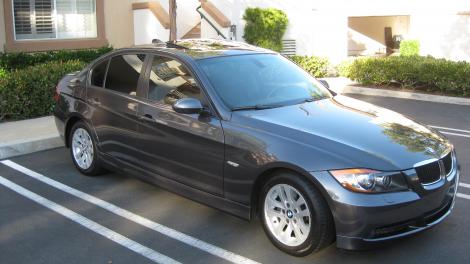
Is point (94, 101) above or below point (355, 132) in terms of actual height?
above

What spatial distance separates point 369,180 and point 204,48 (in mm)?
2446

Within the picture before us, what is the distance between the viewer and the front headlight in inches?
159

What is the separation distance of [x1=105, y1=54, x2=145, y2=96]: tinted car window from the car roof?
18 cm

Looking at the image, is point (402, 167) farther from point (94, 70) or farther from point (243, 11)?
point (243, 11)

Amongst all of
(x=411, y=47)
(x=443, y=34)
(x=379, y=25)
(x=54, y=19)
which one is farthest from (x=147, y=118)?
(x=379, y=25)

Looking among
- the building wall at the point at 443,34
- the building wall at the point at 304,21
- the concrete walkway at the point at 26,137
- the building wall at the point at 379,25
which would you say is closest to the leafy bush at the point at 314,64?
the building wall at the point at 304,21

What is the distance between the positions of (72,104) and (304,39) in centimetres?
1095

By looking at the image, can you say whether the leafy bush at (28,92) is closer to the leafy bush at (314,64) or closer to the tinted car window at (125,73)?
the tinted car window at (125,73)

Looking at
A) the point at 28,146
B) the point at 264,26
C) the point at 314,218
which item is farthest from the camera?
the point at 264,26

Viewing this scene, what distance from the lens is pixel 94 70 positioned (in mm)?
6602

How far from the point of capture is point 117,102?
236 inches

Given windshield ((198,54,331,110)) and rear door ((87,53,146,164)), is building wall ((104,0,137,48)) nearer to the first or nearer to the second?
rear door ((87,53,146,164))

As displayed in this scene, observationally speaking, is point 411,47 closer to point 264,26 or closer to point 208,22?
point 264,26

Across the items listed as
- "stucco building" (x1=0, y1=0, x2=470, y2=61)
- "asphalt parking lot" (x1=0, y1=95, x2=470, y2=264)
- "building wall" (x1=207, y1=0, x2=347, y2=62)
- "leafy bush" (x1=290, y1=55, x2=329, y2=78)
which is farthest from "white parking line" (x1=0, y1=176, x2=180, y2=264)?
"building wall" (x1=207, y1=0, x2=347, y2=62)
